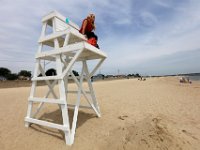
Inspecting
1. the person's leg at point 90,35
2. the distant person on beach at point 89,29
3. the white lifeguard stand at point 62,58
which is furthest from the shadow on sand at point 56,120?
the person's leg at point 90,35

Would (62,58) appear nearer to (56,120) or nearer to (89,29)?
(89,29)

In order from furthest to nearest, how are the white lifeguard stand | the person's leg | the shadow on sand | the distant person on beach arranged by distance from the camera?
the person's leg, the distant person on beach, the shadow on sand, the white lifeguard stand

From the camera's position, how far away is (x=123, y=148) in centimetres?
319

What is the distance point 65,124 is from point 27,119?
1693 mm

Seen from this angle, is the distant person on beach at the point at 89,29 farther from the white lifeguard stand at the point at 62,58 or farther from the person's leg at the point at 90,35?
the white lifeguard stand at the point at 62,58

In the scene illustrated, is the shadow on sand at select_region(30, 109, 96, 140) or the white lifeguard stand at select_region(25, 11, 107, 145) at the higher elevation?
the white lifeguard stand at select_region(25, 11, 107, 145)

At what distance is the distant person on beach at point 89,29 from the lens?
4429 mm

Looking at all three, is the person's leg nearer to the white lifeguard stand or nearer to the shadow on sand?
the white lifeguard stand

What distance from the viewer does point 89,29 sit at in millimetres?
4566

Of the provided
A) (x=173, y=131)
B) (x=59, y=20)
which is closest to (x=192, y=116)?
(x=173, y=131)

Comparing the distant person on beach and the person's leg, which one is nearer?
the distant person on beach

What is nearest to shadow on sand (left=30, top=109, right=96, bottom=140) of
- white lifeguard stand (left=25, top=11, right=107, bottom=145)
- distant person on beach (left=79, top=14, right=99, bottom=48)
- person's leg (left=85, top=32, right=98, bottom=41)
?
white lifeguard stand (left=25, top=11, right=107, bottom=145)

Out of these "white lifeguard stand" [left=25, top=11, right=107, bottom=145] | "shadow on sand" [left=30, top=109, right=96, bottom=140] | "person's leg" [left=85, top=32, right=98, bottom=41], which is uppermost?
"person's leg" [left=85, top=32, right=98, bottom=41]

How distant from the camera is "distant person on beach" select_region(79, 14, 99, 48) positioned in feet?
14.5
